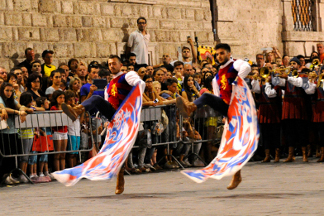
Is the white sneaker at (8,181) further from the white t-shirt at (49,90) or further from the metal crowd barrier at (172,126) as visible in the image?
the metal crowd barrier at (172,126)

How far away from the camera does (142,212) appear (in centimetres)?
661

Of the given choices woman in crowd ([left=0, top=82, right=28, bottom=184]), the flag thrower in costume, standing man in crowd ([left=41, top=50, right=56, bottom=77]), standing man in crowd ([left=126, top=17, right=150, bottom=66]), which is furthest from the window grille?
the flag thrower in costume

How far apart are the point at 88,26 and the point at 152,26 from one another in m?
2.32

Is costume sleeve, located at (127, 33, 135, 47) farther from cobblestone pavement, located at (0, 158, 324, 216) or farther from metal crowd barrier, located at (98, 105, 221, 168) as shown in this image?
cobblestone pavement, located at (0, 158, 324, 216)

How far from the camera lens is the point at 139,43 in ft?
53.6

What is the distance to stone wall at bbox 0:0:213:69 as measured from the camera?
14.6 metres

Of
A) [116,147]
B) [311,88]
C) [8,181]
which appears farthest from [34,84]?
[311,88]

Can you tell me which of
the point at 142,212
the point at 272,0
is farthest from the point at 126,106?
the point at 272,0

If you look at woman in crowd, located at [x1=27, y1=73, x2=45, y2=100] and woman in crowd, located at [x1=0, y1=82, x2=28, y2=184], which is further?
woman in crowd, located at [x1=27, y1=73, x2=45, y2=100]

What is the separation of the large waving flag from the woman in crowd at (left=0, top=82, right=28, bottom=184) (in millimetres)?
3538

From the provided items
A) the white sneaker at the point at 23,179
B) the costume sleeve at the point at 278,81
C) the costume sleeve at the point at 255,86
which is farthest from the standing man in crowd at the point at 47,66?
the costume sleeve at the point at 278,81

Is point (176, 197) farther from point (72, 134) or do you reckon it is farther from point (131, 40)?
point (131, 40)

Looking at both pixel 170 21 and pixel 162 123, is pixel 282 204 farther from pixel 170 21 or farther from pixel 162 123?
pixel 170 21

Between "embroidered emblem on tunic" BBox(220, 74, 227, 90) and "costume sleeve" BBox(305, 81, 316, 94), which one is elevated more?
"embroidered emblem on tunic" BBox(220, 74, 227, 90)
